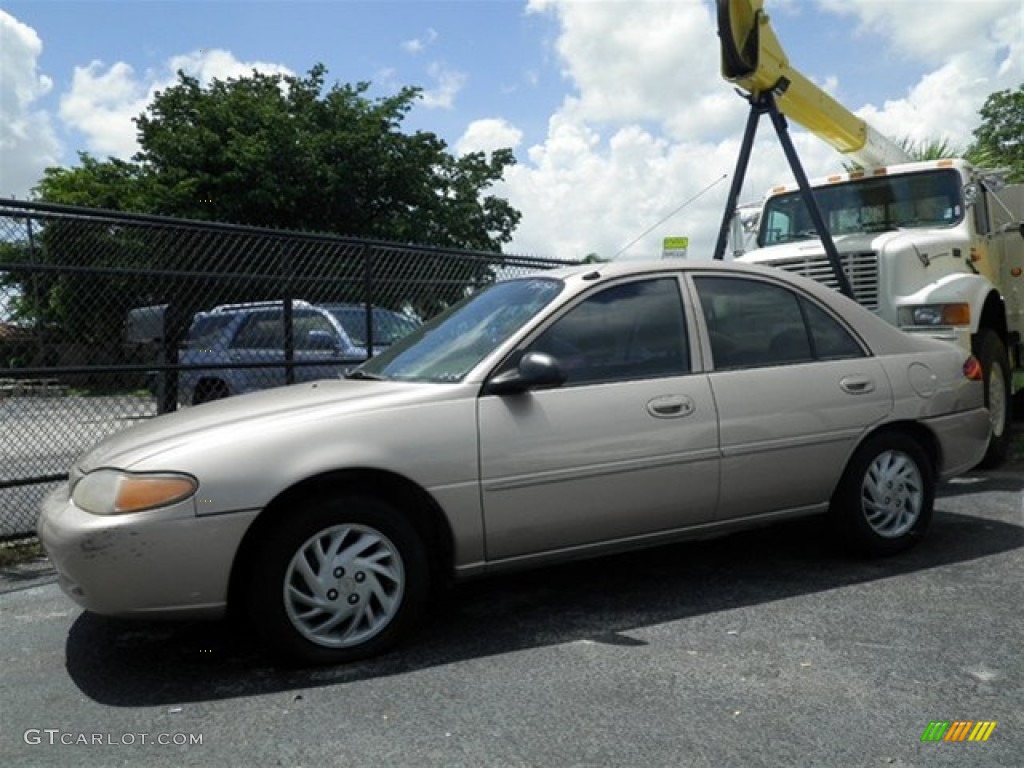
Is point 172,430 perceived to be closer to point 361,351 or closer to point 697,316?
point 697,316

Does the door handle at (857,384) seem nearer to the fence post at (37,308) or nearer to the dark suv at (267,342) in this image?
the dark suv at (267,342)

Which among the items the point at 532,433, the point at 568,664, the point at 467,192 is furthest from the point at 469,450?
the point at 467,192

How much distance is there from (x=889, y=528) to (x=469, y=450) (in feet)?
7.95

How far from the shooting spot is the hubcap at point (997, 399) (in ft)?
24.0

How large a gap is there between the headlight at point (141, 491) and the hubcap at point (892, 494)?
10.7ft

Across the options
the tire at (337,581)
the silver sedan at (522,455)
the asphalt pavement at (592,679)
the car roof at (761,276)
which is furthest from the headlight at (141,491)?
the car roof at (761,276)

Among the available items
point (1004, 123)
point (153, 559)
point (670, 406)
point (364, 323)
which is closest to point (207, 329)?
point (364, 323)

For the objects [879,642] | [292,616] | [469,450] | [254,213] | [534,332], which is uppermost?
[254,213]

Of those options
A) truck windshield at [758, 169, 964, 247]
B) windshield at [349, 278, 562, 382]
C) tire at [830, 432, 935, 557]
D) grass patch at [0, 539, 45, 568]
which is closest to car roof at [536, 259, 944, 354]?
windshield at [349, 278, 562, 382]

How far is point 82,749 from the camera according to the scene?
111 inches

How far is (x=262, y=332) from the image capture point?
640 centimetres

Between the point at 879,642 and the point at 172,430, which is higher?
the point at 172,430

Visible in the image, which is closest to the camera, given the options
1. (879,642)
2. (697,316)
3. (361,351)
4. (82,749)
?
(82,749)

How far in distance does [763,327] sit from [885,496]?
3.62 ft
